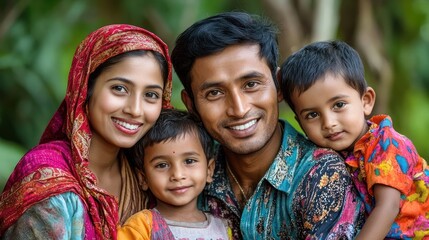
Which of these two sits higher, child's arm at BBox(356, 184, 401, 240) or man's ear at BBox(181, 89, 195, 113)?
man's ear at BBox(181, 89, 195, 113)

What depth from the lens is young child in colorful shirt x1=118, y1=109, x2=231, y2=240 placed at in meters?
3.46

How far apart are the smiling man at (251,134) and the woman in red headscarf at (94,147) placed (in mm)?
201

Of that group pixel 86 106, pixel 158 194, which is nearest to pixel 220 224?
pixel 158 194

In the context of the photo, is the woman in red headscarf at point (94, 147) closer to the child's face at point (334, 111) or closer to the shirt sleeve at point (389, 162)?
the child's face at point (334, 111)

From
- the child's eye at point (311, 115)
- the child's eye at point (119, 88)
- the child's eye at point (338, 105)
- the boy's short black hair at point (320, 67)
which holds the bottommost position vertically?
the child's eye at point (119, 88)

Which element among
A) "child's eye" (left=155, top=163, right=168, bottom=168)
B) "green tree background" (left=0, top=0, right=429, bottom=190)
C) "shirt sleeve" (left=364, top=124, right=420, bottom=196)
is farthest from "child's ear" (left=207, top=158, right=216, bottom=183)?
"green tree background" (left=0, top=0, right=429, bottom=190)

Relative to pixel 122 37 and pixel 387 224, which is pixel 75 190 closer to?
pixel 122 37

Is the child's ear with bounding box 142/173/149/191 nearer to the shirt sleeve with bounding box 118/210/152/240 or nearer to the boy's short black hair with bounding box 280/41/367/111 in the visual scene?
the shirt sleeve with bounding box 118/210/152/240

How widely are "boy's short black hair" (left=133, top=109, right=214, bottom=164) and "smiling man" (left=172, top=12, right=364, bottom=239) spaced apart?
54 millimetres

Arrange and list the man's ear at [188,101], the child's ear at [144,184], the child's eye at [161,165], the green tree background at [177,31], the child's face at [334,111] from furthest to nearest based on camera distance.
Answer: the green tree background at [177,31]
the man's ear at [188,101]
the child's ear at [144,184]
the child's eye at [161,165]
the child's face at [334,111]

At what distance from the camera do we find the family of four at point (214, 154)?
324 cm

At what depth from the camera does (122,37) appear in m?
3.42

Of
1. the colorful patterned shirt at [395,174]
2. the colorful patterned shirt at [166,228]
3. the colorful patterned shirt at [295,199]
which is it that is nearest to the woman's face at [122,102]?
the colorful patterned shirt at [166,228]

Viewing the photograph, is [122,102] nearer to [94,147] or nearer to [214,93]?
[94,147]
